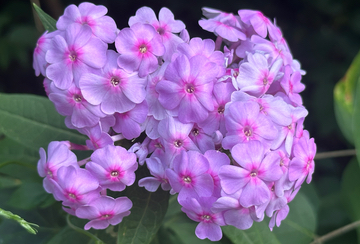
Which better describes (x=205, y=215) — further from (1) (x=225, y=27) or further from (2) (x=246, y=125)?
(1) (x=225, y=27)

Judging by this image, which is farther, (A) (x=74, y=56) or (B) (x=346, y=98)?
(B) (x=346, y=98)

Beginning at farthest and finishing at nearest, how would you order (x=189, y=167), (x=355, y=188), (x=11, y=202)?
(x=355, y=188)
(x=11, y=202)
(x=189, y=167)

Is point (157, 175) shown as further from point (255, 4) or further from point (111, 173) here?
point (255, 4)

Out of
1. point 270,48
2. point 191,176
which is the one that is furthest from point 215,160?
point 270,48

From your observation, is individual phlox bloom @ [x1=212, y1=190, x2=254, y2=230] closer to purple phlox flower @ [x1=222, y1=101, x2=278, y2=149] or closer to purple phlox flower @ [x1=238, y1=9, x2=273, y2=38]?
purple phlox flower @ [x1=222, y1=101, x2=278, y2=149]

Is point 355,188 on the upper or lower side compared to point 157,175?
lower

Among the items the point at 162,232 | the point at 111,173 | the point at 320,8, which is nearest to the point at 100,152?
the point at 111,173

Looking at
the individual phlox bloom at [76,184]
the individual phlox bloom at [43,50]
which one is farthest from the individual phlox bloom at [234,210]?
the individual phlox bloom at [43,50]
